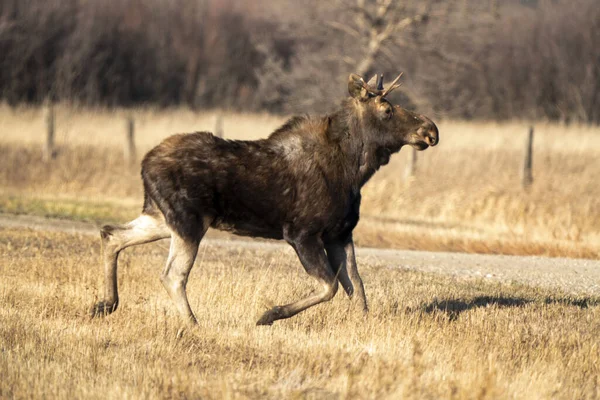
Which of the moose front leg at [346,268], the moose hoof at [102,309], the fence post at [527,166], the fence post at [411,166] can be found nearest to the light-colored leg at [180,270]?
the moose hoof at [102,309]

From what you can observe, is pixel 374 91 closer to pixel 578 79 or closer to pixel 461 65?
pixel 461 65

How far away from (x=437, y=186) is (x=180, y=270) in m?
15.6

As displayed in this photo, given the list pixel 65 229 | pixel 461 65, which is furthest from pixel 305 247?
pixel 461 65

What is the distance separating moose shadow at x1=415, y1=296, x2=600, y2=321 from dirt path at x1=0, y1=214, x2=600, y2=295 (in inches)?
37.4

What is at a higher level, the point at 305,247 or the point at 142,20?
the point at 305,247

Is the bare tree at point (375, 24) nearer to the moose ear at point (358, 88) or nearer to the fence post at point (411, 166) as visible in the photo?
the fence post at point (411, 166)

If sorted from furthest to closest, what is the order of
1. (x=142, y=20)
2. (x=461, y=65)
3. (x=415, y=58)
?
1. (x=142, y=20)
2. (x=415, y=58)
3. (x=461, y=65)

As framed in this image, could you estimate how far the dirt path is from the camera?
13.7 m

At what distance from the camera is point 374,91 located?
9.55m

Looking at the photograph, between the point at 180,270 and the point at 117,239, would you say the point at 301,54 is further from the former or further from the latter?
the point at 180,270

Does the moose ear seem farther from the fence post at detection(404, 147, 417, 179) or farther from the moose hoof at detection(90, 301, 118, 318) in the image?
the fence post at detection(404, 147, 417, 179)

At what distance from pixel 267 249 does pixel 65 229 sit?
3.66 metres

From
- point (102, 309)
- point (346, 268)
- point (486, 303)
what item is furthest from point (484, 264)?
point (102, 309)

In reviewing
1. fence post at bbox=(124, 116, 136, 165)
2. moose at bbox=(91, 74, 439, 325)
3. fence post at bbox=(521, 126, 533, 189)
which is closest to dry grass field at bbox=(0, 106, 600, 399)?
moose at bbox=(91, 74, 439, 325)
